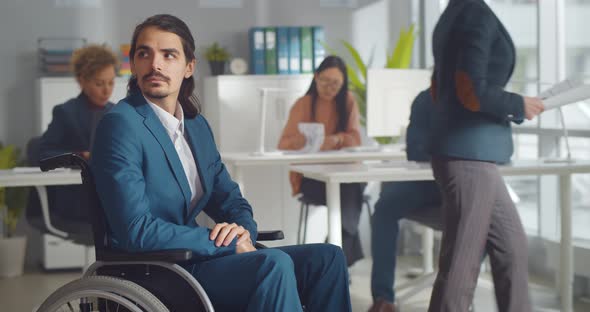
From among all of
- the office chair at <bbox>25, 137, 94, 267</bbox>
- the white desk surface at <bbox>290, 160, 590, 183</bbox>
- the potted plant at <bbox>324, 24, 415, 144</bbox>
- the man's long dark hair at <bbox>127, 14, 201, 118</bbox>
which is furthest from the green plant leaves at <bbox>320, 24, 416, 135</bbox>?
the man's long dark hair at <bbox>127, 14, 201, 118</bbox>

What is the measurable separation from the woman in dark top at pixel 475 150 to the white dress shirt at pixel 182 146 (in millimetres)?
992

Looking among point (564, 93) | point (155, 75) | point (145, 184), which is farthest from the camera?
point (564, 93)

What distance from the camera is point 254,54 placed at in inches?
252

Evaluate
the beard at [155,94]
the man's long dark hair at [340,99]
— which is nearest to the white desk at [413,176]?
the man's long dark hair at [340,99]

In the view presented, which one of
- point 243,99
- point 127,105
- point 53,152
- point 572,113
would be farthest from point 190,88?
point 243,99

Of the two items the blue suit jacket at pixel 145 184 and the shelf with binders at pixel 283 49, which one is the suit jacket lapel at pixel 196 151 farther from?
the shelf with binders at pixel 283 49

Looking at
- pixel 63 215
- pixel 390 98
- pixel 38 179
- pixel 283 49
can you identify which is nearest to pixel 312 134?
pixel 390 98

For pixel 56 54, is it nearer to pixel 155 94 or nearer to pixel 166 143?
pixel 155 94

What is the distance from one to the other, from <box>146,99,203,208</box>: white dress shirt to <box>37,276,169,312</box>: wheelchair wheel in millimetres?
364

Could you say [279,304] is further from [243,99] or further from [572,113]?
[243,99]

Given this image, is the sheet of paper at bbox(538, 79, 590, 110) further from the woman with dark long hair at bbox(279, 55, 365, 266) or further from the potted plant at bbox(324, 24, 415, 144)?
the potted plant at bbox(324, 24, 415, 144)

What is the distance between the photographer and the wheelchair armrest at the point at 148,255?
2.13 meters

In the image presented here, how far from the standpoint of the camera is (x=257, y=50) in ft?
21.0

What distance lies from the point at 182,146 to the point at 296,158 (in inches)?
96.0
